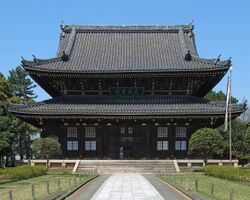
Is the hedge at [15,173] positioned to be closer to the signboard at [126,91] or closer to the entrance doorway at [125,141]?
the entrance doorway at [125,141]

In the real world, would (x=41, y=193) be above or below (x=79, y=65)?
below

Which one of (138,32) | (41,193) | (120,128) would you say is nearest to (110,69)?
(120,128)

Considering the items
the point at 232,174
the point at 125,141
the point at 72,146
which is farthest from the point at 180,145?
the point at 232,174

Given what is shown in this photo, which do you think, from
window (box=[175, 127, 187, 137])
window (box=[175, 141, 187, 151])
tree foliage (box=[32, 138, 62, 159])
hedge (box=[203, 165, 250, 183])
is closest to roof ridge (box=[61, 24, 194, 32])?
window (box=[175, 127, 187, 137])

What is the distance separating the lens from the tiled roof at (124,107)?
53312mm

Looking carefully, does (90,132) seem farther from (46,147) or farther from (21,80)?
(21,80)

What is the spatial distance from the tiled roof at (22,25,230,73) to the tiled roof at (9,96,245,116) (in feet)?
13.0

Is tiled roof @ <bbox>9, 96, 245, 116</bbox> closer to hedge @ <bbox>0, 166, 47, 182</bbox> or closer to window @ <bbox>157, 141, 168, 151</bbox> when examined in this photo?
window @ <bbox>157, 141, 168, 151</bbox>

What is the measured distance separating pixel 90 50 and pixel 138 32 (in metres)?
8.77

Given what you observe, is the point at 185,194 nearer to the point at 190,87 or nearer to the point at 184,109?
the point at 184,109

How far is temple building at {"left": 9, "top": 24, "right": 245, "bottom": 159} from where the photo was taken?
53.9 meters

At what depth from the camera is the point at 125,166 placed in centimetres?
5094

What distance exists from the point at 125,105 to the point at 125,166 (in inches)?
335

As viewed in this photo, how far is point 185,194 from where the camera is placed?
25812 millimetres
